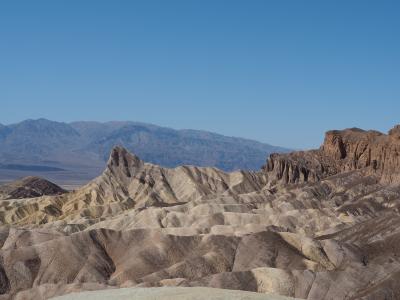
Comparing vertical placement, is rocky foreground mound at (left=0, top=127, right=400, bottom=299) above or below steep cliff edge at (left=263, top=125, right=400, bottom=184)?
below

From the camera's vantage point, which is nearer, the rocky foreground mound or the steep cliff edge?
the rocky foreground mound

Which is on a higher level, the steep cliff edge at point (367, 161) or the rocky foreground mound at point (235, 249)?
the steep cliff edge at point (367, 161)

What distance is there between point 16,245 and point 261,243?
38815mm

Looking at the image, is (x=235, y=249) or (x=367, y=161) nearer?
(x=235, y=249)

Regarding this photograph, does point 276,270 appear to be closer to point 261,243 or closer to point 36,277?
point 261,243

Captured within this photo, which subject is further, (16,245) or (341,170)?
(341,170)

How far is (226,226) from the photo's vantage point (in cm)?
12744

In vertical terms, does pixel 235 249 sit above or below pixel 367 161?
below

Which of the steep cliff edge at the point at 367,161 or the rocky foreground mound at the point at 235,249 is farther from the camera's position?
the steep cliff edge at the point at 367,161

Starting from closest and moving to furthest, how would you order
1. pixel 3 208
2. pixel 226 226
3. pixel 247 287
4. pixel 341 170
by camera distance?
1. pixel 247 287
2. pixel 226 226
3. pixel 3 208
4. pixel 341 170

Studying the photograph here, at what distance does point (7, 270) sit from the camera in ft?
314

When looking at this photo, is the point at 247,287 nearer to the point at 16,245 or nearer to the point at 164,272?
the point at 164,272

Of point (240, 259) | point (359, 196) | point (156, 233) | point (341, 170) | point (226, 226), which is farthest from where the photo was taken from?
point (341, 170)

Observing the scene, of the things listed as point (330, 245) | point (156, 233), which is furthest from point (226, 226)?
point (330, 245)
